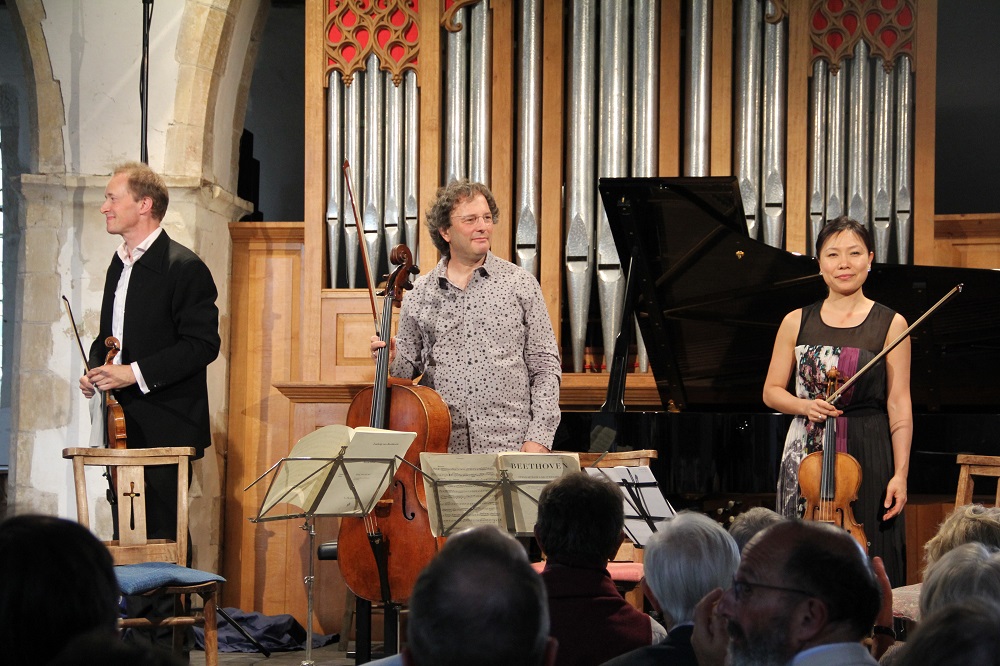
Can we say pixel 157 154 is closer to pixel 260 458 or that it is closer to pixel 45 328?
pixel 45 328

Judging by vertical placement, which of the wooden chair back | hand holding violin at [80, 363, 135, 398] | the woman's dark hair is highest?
the woman's dark hair

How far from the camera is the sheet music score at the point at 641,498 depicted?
346cm

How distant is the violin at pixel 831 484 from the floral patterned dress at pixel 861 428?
128mm

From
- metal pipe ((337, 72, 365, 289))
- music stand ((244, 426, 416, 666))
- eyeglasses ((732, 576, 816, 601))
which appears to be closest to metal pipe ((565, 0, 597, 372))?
metal pipe ((337, 72, 365, 289))

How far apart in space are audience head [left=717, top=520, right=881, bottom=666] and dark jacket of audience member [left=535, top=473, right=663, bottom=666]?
20.2 inches

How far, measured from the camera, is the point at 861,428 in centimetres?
422

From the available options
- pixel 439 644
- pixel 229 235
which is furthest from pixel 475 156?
pixel 439 644

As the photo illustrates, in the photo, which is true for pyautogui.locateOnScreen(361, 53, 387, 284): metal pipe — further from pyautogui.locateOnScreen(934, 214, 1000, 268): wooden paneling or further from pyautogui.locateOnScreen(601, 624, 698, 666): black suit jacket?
pyautogui.locateOnScreen(601, 624, 698, 666): black suit jacket

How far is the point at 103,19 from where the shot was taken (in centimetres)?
602

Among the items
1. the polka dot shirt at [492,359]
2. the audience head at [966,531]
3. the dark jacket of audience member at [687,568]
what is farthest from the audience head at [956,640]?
the polka dot shirt at [492,359]

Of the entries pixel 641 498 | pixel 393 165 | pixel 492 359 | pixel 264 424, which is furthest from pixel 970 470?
pixel 264 424

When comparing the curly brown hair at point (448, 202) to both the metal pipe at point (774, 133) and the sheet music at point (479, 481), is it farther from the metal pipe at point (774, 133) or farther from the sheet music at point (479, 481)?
the metal pipe at point (774, 133)

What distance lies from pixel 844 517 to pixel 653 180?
1499 millimetres

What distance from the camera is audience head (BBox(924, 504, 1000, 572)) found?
105 inches
